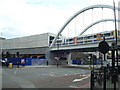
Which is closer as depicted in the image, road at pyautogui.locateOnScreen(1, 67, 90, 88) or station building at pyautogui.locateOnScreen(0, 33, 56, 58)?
road at pyautogui.locateOnScreen(1, 67, 90, 88)

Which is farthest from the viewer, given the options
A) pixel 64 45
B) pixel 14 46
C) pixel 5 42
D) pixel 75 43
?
pixel 5 42

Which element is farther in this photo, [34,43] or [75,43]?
[34,43]

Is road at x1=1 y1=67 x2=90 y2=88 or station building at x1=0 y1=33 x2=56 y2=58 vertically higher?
station building at x1=0 y1=33 x2=56 y2=58

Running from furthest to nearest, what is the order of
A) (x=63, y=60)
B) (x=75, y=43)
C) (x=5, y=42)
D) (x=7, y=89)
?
(x=5, y=42) < (x=63, y=60) < (x=75, y=43) < (x=7, y=89)

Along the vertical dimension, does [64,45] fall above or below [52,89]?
above

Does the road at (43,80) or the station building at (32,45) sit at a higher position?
the station building at (32,45)

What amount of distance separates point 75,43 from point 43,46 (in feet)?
68.4

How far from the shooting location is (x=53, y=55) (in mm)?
70812

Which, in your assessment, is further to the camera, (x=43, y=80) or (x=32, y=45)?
(x=32, y=45)

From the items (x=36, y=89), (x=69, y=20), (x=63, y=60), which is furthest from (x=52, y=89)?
(x=63, y=60)

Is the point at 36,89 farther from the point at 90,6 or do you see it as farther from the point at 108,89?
the point at 90,6

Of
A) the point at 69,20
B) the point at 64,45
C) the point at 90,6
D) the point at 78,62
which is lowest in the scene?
the point at 78,62

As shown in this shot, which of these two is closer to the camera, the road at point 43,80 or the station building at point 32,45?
the road at point 43,80

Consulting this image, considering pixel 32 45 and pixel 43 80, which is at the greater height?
pixel 32 45
